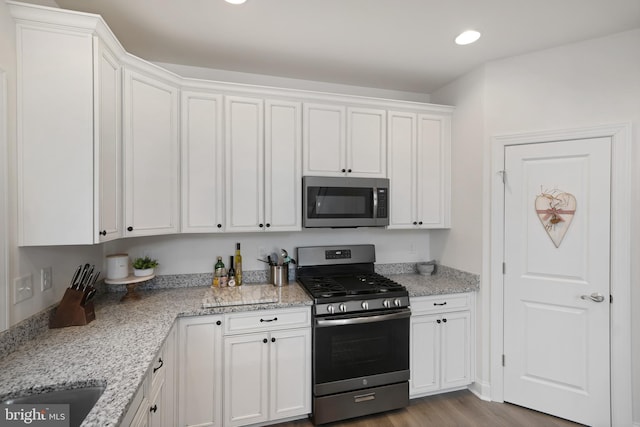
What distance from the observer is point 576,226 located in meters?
2.24

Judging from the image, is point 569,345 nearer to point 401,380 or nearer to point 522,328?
point 522,328

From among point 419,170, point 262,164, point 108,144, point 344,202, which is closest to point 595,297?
point 419,170

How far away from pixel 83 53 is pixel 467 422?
3373mm

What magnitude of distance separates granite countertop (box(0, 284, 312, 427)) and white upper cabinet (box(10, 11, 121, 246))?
0.48 m

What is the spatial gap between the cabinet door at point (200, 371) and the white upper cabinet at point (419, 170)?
1724 mm

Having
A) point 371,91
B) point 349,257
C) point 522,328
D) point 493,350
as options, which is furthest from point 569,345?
point 371,91

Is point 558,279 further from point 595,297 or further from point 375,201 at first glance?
point 375,201

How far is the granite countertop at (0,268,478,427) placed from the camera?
3.62 feet

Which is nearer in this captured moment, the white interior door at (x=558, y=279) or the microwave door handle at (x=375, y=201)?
the white interior door at (x=558, y=279)

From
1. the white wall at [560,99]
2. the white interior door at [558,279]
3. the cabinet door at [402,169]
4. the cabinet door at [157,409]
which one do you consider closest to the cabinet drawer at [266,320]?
the cabinet door at [157,409]

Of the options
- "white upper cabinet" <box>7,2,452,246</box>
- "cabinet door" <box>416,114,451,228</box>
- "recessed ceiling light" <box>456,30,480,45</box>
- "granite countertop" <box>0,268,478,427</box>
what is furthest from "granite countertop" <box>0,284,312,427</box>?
"recessed ceiling light" <box>456,30,480,45</box>

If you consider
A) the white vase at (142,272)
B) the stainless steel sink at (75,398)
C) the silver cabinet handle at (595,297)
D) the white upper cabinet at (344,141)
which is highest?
the white upper cabinet at (344,141)

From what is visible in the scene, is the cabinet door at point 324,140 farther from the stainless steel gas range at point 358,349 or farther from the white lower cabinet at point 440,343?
the white lower cabinet at point 440,343

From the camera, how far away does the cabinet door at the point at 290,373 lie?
215 centimetres
